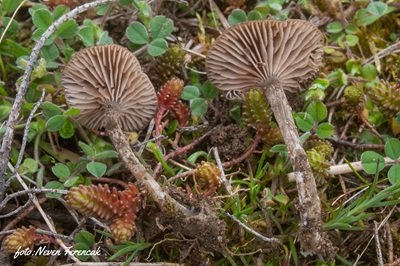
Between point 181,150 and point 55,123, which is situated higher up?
point 55,123

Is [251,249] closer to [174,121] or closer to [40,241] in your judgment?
[174,121]

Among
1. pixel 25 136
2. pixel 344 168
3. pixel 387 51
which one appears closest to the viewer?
pixel 25 136

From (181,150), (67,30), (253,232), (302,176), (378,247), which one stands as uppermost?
(67,30)

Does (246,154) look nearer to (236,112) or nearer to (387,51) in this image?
(236,112)

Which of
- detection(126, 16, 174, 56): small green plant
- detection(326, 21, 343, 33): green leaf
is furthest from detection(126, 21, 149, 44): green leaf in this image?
detection(326, 21, 343, 33): green leaf

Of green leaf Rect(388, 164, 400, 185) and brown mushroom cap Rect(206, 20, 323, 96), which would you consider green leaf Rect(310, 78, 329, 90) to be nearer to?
brown mushroom cap Rect(206, 20, 323, 96)

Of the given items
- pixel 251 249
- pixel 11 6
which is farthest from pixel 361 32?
pixel 11 6

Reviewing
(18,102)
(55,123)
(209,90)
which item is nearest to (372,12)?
(209,90)
